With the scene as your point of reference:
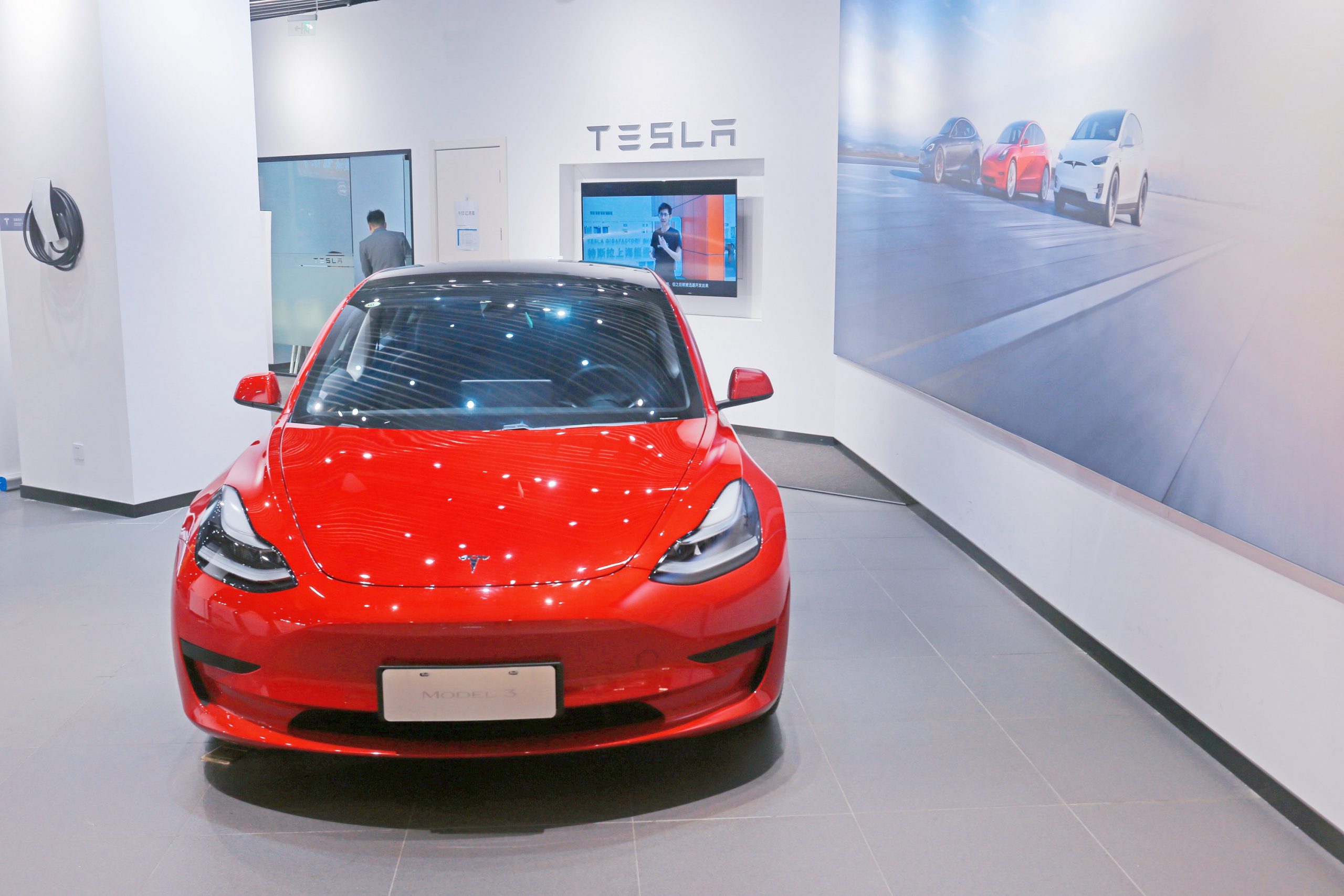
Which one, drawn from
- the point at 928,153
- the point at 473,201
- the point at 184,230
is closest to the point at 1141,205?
the point at 928,153

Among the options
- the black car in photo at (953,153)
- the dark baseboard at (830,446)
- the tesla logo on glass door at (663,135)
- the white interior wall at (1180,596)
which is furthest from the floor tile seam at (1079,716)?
the tesla logo on glass door at (663,135)

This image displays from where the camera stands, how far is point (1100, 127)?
3137mm

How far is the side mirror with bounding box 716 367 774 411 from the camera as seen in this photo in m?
2.98

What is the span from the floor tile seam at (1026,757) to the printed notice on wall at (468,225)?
6321mm

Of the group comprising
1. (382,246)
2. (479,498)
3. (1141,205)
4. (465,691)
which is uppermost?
(1141,205)

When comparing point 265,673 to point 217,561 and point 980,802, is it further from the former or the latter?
point 980,802

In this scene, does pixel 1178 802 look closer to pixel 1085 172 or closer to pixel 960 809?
pixel 960 809

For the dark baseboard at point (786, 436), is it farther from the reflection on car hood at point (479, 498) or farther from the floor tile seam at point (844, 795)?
the reflection on car hood at point (479, 498)

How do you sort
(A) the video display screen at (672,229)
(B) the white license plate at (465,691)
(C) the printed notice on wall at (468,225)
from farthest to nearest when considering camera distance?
(C) the printed notice on wall at (468,225) → (A) the video display screen at (672,229) → (B) the white license plate at (465,691)

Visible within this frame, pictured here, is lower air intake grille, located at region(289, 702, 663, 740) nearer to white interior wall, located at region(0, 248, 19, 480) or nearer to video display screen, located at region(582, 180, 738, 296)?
white interior wall, located at region(0, 248, 19, 480)

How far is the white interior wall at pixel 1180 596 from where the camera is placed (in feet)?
7.09

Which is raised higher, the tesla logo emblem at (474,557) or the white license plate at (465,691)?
the tesla logo emblem at (474,557)

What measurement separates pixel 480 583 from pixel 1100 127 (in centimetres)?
239

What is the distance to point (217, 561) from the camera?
2.12 metres
